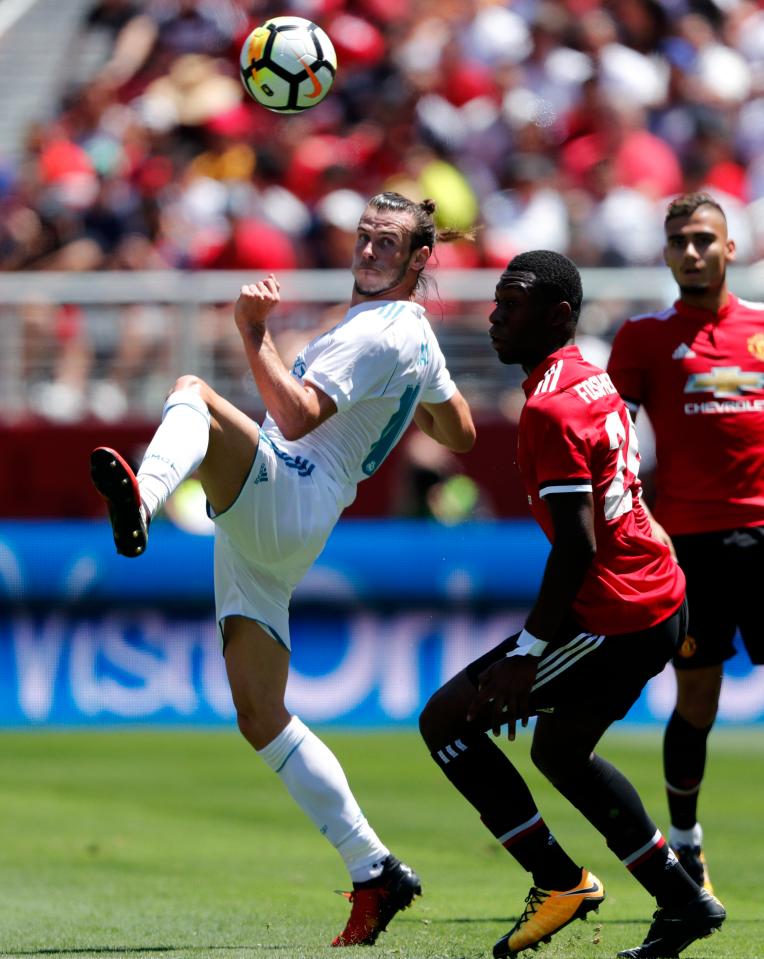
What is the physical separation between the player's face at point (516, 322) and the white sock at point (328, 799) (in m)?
1.59

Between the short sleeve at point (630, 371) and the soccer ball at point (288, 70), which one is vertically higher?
the soccer ball at point (288, 70)

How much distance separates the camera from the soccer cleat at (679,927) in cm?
531

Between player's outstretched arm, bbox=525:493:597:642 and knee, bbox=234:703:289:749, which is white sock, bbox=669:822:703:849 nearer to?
knee, bbox=234:703:289:749

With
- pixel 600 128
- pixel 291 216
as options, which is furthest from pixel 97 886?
pixel 600 128

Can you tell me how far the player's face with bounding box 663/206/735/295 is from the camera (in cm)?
693

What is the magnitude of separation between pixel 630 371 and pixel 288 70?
188cm

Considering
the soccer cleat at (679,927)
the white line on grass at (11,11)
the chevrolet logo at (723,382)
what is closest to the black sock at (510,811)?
the soccer cleat at (679,927)

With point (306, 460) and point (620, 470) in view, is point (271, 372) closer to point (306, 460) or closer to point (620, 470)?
point (306, 460)

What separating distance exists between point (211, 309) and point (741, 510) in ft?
22.5

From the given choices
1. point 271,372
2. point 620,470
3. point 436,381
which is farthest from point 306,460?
point 620,470

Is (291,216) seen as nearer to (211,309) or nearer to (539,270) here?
(211,309)

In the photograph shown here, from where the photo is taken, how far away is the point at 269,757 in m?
5.97

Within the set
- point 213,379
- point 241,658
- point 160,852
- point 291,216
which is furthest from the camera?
point 291,216

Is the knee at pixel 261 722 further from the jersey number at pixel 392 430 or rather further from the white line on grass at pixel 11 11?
the white line on grass at pixel 11 11
